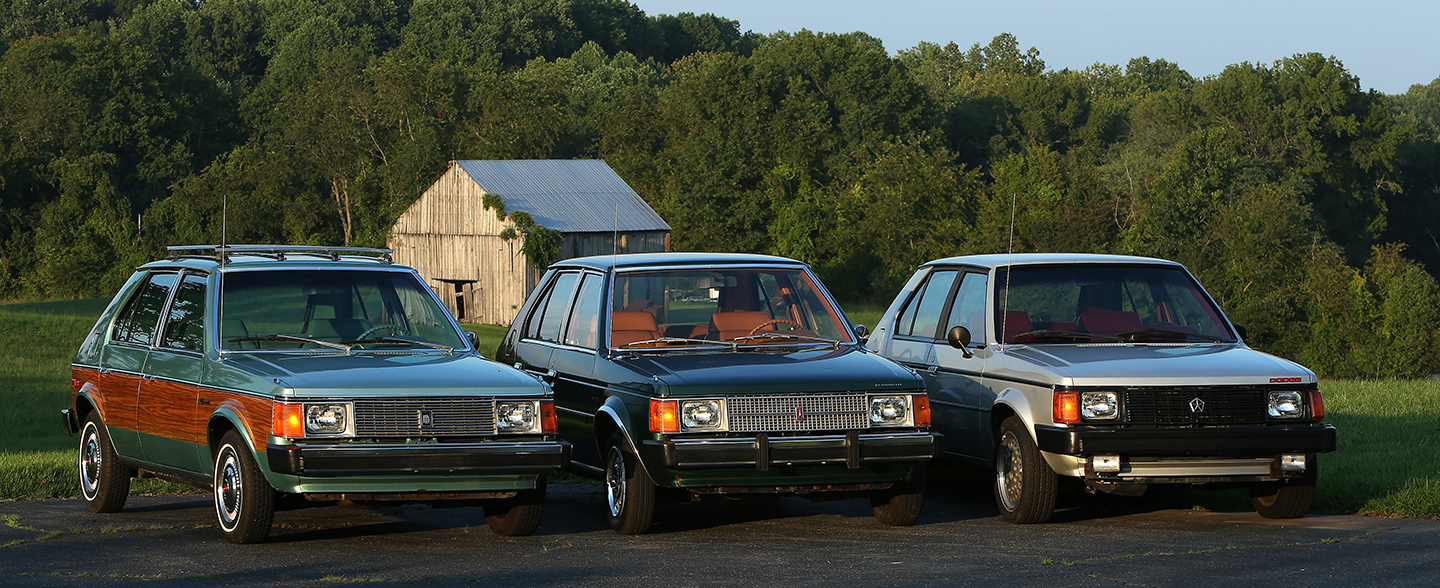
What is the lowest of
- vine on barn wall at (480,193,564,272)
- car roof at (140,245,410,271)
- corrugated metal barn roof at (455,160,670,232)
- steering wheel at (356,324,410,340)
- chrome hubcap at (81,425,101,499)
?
chrome hubcap at (81,425,101,499)

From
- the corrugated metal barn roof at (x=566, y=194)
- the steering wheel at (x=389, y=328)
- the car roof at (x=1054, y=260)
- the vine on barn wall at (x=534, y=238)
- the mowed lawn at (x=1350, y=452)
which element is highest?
the corrugated metal barn roof at (x=566, y=194)

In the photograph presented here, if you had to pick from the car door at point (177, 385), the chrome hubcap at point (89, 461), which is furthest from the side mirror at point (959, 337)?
the chrome hubcap at point (89, 461)

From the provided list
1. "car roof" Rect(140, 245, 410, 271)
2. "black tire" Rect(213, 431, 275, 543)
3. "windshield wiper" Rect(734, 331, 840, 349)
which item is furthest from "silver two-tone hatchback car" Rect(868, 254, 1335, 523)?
"black tire" Rect(213, 431, 275, 543)

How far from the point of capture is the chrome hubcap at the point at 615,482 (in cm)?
957

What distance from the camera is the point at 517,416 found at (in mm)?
Answer: 8898

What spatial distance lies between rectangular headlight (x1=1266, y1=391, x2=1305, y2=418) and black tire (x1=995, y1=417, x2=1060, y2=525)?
138 centimetres

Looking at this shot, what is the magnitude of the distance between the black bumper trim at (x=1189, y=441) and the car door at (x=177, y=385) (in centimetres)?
516

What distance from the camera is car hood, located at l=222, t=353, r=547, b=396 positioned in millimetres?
8594

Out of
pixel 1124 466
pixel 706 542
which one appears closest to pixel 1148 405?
pixel 1124 466

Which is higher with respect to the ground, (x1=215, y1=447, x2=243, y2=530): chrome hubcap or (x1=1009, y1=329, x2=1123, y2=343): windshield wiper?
(x1=1009, y1=329, x2=1123, y2=343): windshield wiper

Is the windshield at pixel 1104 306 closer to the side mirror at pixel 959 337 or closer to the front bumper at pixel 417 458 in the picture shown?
the side mirror at pixel 959 337

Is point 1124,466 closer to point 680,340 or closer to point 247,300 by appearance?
point 680,340

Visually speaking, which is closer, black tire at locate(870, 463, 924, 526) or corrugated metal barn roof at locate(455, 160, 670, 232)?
black tire at locate(870, 463, 924, 526)

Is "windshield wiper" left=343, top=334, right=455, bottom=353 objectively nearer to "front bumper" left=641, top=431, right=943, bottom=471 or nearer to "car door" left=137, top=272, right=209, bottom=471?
"car door" left=137, top=272, right=209, bottom=471
